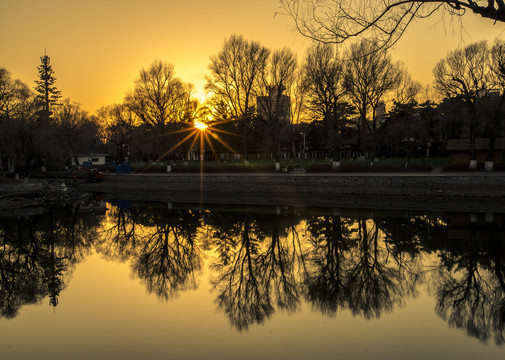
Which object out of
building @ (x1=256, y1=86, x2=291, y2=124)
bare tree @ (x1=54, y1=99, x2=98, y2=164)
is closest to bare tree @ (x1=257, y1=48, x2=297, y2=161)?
building @ (x1=256, y1=86, x2=291, y2=124)

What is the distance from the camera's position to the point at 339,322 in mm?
7531

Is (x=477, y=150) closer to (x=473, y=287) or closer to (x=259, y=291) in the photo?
(x=473, y=287)

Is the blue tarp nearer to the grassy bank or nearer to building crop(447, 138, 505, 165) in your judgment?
the grassy bank

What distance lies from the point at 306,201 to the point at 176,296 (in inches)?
773

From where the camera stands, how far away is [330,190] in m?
31.3

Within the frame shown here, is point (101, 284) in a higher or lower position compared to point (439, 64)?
lower

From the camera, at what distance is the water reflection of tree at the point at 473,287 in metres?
7.42

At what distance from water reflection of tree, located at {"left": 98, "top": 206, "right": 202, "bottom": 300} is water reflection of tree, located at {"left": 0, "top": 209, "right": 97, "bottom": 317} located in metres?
1.25

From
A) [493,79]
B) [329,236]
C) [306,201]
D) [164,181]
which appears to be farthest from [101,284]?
[493,79]

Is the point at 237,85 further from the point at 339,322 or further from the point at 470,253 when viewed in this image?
the point at 339,322

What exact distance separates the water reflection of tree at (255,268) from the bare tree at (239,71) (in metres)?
27.1

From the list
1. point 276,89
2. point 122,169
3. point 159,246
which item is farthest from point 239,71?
point 159,246

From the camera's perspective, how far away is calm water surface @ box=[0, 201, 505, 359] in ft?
22.1

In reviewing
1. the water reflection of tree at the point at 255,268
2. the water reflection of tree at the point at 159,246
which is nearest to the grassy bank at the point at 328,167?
the water reflection of tree at the point at 159,246
